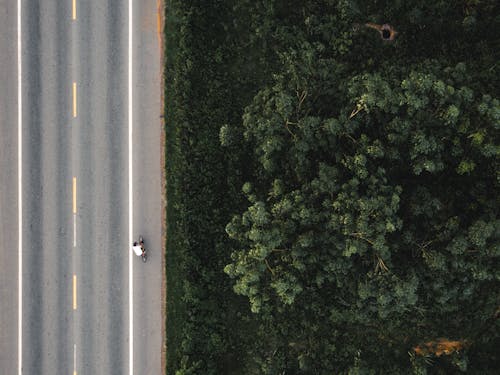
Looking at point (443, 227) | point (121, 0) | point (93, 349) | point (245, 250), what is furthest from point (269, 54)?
point (93, 349)

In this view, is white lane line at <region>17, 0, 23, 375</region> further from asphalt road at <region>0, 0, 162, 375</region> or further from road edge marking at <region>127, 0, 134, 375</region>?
road edge marking at <region>127, 0, 134, 375</region>

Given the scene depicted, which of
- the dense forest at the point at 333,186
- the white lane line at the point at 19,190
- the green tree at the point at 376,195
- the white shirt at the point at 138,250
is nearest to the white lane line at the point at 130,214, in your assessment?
the white shirt at the point at 138,250

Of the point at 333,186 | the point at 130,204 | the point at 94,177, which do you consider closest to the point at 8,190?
the point at 94,177

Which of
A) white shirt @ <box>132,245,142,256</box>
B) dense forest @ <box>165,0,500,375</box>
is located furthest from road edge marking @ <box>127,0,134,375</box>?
dense forest @ <box>165,0,500,375</box>

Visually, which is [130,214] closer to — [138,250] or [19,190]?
[138,250]

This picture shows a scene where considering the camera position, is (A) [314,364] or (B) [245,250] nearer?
(B) [245,250]

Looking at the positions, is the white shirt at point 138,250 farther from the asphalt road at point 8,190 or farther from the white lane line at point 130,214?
the asphalt road at point 8,190

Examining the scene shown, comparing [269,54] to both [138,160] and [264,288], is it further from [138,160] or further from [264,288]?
[264,288]
